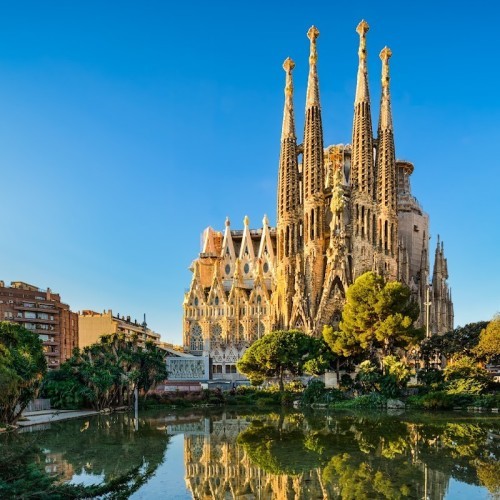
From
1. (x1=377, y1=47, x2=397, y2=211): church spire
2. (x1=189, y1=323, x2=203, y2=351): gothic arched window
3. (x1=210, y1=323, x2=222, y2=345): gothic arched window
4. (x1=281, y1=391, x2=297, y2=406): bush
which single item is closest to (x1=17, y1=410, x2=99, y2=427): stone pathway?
(x1=281, y1=391, x2=297, y2=406): bush

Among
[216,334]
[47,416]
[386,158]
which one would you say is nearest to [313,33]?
[386,158]

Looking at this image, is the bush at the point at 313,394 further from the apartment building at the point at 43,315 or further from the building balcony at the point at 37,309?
the building balcony at the point at 37,309

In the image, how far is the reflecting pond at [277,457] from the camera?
14.3 m

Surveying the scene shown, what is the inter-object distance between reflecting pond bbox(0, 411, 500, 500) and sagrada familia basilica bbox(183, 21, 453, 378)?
92.4ft

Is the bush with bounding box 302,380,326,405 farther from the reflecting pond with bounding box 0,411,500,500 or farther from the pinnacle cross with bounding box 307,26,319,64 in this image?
the pinnacle cross with bounding box 307,26,319,64

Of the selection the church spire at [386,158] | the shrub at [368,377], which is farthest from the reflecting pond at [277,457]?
the church spire at [386,158]

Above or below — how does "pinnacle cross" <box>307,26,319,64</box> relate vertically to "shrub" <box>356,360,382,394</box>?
above

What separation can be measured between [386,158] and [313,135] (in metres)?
7.63

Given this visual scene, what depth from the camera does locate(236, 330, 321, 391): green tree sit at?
142ft

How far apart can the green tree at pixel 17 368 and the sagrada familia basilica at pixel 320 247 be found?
1219 inches

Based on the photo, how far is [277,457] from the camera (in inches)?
732

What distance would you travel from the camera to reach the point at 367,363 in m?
41.2

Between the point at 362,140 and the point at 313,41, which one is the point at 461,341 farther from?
the point at 313,41

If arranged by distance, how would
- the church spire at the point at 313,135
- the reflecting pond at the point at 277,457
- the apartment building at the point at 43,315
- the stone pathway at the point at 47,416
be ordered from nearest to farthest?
the reflecting pond at the point at 277,457 → the stone pathway at the point at 47,416 → the church spire at the point at 313,135 → the apartment building at the point at 43,315
